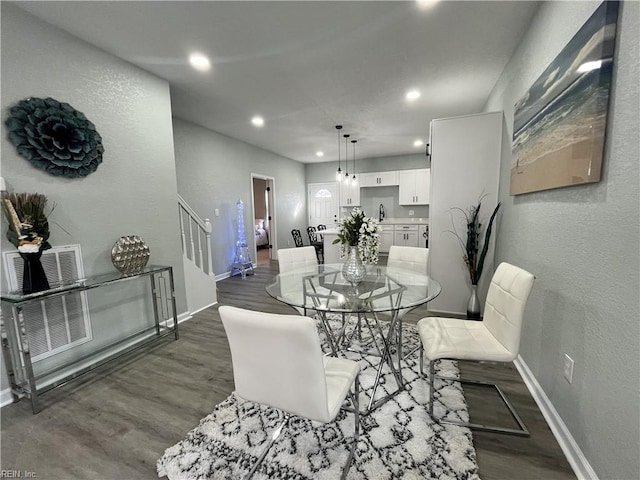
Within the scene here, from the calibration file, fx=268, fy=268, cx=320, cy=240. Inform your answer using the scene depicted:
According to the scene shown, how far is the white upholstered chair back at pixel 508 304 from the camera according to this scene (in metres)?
1.52

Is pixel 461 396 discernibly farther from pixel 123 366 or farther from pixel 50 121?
pixel 50 121

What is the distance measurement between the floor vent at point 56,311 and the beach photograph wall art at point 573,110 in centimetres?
354

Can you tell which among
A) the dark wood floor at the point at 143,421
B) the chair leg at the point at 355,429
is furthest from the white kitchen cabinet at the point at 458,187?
the chair leg at the point at 355,429

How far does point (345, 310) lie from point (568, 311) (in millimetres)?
1241

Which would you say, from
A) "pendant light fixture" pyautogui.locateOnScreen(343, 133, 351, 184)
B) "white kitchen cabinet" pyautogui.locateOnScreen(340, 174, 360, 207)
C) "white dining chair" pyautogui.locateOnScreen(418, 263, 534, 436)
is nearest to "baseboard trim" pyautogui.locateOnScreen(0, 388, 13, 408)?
"white dining chair" pyautogui.locateOnScreen(418, 263, 534, 436)

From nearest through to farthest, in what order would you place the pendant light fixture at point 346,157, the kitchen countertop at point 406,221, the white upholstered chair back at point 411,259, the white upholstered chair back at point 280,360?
1. the white upholstered chair back at point 280,360
2. the white upholstered chair back at point 411,259
3. the pendant light fixture at point 346,157
4. the kitchen countertop at point 406,221

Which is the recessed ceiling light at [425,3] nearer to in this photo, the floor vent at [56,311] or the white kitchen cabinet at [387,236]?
the floor vent at [56,311]

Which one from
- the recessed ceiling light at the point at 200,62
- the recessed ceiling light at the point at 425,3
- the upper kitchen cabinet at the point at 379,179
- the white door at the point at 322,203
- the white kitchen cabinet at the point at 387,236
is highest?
the recessed ceiling light at the point at 200,62

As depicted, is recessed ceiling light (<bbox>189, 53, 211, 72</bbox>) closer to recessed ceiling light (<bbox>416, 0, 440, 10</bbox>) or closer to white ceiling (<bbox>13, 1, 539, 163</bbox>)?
white ceiling (<bbox>13, 1, 539, 163</bbox>)

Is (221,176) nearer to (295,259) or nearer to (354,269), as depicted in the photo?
(295,259)

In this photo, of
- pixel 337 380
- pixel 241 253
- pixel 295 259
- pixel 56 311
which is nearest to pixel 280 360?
pixel 337 380

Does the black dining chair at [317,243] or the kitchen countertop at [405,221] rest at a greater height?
the kitchen countertop at [405,221]

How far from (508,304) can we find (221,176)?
A: 4959mm

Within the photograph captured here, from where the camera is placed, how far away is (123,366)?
2375 mm
